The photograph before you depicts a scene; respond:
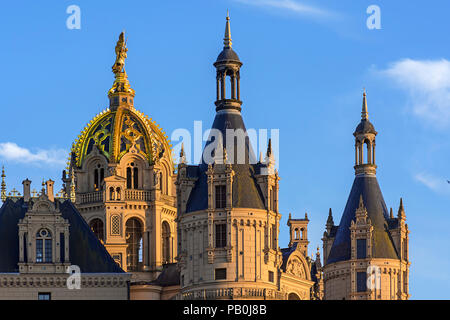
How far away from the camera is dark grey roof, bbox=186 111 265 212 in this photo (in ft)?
385

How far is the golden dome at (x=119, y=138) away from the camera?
466 ft

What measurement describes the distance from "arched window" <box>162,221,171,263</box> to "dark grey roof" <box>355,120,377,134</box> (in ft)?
72.0

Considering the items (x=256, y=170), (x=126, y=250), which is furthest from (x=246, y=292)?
(x=126, y=250)

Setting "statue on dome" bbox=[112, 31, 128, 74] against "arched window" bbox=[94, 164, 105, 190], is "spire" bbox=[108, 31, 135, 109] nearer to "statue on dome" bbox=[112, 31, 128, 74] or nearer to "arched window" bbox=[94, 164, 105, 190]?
"statue on dome" bbox=[112, 31, 128, 74]

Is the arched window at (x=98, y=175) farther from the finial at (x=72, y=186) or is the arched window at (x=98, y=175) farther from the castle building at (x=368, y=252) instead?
the castle building at (x=368, y=252)

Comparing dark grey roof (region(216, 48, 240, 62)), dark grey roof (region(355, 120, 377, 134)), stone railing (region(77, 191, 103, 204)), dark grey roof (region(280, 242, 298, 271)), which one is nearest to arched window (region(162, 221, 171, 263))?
stone railing (region(77, 191, 103, 204))

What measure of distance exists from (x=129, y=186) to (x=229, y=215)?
27767 millimetres

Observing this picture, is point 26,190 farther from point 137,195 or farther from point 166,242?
point 166,242

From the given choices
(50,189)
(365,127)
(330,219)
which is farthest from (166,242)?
(365,127)

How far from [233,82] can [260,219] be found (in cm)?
1107

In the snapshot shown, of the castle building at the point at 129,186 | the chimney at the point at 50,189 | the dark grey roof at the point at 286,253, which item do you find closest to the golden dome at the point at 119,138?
the castle building at the point at 129,186

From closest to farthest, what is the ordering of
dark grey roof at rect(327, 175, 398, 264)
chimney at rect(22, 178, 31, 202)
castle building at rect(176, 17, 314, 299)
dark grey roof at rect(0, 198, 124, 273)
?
castle building at rect(176, 17, 314, 299) < dark grey roof at rect(0, 198, 124, 273) < dark grey roof at rect(327, 175, 398, 264) < chimney at rect(22, 178, 31, 202)

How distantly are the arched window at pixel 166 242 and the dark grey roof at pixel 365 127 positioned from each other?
22.0 m
